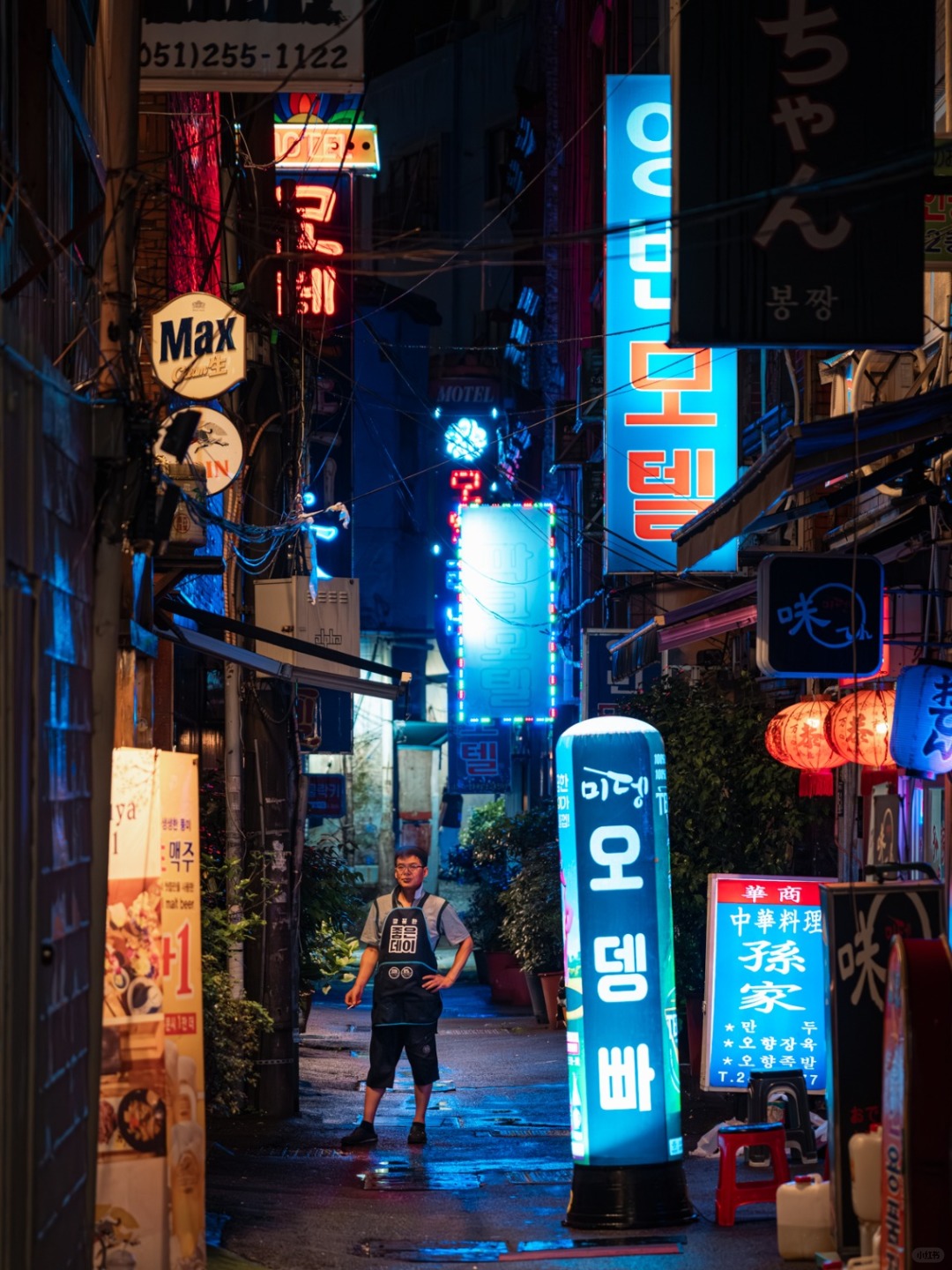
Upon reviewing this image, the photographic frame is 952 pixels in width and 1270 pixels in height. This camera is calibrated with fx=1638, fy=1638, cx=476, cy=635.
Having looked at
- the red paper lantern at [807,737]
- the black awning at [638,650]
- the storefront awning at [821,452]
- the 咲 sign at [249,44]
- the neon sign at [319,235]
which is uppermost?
the neon sign at [319,235]

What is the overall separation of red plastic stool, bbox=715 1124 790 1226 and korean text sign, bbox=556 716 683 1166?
0.32 m

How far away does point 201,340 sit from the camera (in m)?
11.4

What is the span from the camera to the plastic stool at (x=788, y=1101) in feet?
38.8

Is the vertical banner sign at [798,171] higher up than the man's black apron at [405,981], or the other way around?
the vertical banner sign at [798,171]

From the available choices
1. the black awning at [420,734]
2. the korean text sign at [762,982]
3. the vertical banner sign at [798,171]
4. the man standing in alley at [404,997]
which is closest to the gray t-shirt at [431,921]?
the man standing in alley at [404,997]

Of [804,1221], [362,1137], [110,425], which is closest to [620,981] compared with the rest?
[804,1221]

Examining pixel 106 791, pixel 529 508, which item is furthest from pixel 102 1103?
pixel 529 508

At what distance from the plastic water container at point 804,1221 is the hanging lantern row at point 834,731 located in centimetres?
348

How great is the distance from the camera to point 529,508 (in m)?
30.7

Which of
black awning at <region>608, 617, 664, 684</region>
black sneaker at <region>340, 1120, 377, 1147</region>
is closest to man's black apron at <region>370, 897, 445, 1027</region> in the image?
black sneaker at <region>340, 1120, 377, 1147</region>

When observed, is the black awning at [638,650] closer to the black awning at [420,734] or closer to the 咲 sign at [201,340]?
the 咲 sign at [201,340]

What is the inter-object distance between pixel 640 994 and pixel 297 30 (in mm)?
6098

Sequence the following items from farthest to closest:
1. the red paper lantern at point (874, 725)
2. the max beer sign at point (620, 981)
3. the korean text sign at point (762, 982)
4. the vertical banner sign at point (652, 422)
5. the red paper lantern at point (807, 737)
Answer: the vertical banner sign at point (652, 422), the red paper lantern at point (807, 737), the korean text sign at point (762, 982), the red paper lantern at point (874, 725), the max beer sign at point (620, 981)

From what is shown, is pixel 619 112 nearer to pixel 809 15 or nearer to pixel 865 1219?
pixel 809 15
